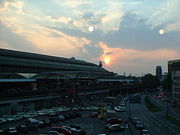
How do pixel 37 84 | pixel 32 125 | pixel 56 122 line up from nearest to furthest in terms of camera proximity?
pixel 32 125 → pixel 56 122 → pixel 37 84

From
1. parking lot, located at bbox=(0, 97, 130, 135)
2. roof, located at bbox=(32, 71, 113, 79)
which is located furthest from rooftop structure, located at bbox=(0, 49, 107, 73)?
parking lot, located at bbox=(0, 97, 130, 135)

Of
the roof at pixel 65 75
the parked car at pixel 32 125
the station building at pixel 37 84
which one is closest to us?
the parked car at pixel 32 125

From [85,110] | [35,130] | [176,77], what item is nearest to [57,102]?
[85,110]

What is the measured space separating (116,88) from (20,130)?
204 feet

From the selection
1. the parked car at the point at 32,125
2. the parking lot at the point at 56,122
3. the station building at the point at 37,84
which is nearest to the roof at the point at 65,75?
the station building at the point at 37,84

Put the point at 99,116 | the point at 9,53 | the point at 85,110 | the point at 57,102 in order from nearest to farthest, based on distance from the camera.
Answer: the point at 99,116 → the point at 85,110 → the point at 57,102 → the point at 9,53

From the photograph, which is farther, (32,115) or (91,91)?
(91,91)

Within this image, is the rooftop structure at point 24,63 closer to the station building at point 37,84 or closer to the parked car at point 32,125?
the station building at point 37,84

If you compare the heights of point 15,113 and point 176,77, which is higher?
point 176,77

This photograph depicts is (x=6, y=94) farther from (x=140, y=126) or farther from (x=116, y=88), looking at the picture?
(x=116, y=88)

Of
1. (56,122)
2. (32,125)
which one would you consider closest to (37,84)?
(56,122)

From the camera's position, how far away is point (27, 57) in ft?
226

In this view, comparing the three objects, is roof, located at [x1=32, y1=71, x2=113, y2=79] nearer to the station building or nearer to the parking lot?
the station building

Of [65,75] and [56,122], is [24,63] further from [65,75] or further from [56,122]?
[56,122]
